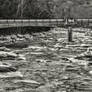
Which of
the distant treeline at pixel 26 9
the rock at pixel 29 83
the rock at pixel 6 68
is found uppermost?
the rock at pixel 29 83

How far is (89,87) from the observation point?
9398 mm

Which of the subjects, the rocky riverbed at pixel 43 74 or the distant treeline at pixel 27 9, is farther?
the distant treeline at pixel 27 9

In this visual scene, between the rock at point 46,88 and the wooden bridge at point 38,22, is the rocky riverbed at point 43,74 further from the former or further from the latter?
the wooden bridge at point 38,22

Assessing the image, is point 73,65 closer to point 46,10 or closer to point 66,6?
point 46,10

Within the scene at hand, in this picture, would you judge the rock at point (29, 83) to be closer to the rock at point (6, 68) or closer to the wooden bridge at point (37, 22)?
the rock at point (6, 68)

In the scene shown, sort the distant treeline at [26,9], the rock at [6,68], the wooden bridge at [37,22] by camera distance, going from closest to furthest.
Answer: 1. the rock at [6,68]
2. the wooden bridge at [37,22]
3. the distant treeline at [26,9]

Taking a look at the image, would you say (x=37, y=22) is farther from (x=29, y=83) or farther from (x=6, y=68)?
(x=29, y=83)

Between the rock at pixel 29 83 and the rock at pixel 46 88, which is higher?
the rock at pixel 46 88

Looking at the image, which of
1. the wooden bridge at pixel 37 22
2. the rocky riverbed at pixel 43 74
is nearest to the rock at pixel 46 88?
the rocky riverbed at pixel 43 74

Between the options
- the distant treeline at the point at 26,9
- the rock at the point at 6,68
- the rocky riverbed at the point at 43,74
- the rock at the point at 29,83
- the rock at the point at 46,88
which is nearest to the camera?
the rock at the point at 46,88

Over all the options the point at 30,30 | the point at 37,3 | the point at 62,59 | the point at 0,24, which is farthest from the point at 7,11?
the point at 62,59

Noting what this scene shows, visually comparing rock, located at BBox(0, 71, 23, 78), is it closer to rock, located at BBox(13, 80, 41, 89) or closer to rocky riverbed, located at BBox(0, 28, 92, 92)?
rocky riverbed, located at BBox(0, 28, 92, 92)

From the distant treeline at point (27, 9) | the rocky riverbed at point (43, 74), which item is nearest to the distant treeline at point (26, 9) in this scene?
the distant treeline at point (27, 9)

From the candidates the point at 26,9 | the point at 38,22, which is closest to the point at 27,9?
the point at 26,9
